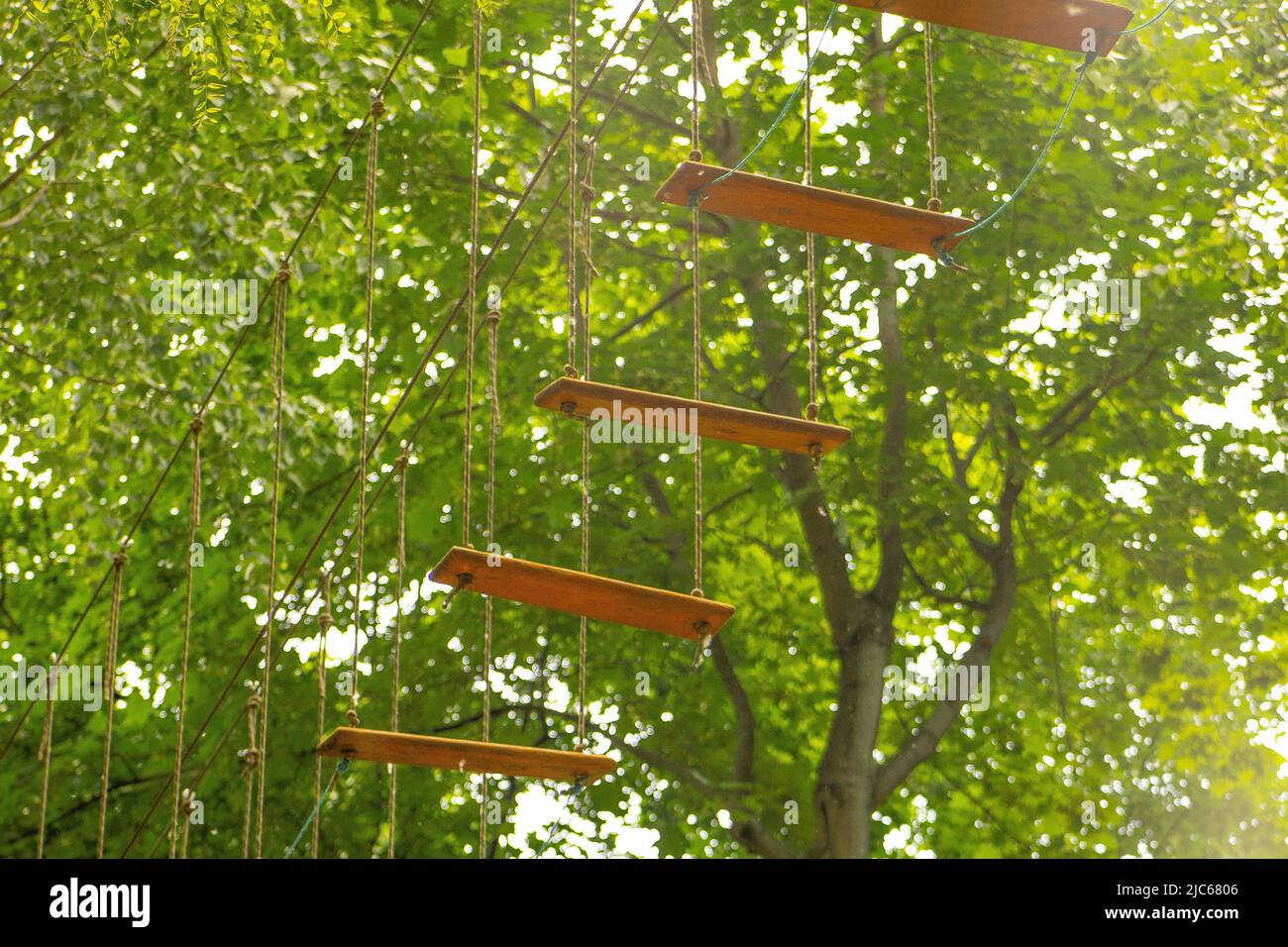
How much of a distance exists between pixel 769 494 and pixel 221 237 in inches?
147

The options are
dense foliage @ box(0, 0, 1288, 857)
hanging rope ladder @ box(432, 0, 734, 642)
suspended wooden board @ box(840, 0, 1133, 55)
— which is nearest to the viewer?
suspended wooden board @ box(840, 0, 1133, 55)

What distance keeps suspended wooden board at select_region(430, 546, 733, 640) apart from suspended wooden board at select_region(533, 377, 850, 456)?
1.68ft

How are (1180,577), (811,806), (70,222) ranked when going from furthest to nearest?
(811,806) < (1180,577) < (70,222)

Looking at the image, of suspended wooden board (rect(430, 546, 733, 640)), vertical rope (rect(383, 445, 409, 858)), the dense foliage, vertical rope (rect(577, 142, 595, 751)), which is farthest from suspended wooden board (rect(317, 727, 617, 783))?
the dense foliage

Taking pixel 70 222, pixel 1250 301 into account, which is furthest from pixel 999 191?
pixel 70 222

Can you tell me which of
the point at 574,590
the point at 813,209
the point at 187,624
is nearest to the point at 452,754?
the point at 574,590

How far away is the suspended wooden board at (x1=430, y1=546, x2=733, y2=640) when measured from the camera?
18.1 feet

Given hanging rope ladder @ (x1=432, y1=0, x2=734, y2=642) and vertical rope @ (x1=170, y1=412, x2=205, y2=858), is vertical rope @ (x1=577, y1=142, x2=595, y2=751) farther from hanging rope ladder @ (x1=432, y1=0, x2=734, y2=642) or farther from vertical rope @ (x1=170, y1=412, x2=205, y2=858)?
vertical rope @ (x1=170, y1=412, x2=205, y2=858)

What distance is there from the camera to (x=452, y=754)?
5.68 meters

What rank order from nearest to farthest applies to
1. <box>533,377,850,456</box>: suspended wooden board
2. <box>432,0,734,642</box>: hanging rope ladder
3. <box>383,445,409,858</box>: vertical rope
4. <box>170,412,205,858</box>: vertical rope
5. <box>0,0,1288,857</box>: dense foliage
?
1. <box>533,377,850,456</box>: suspended wooden board
2. <box>432,0,734,642</box>: hanging rope ladder
3. <box>383,445,409,858</box>: vertical rope
4. <box>170,412,205,858</box>: vertical rope
5. <box>0,0,1288,857</box>: dense foliage

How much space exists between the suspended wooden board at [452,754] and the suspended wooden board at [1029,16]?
248cm
